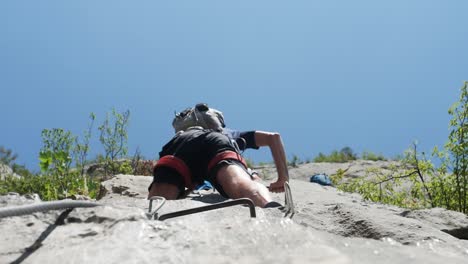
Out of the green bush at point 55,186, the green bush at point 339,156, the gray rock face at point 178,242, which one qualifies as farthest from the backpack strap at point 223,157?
the green bush at point 339,156

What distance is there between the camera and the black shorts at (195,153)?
3.89 m

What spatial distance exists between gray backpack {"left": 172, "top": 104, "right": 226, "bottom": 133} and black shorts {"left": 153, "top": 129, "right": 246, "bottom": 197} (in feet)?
2.16

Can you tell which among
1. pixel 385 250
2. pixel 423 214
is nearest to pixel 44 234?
pixel 385 250

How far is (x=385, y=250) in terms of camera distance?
4.60 ft

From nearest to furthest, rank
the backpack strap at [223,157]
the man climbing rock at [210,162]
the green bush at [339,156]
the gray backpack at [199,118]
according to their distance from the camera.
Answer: the man climbing rock at [210,162] → the backpack strap at [223,157] → the gray backpack at [199,118] → the green bush at [339,156]

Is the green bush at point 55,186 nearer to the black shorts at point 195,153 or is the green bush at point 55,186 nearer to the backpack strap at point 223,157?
the black shorts at point 195,153

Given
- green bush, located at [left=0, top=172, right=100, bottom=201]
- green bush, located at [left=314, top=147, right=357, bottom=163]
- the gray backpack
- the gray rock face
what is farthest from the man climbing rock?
green bush, located at [left=314, top=147, right=357, bottom=163]

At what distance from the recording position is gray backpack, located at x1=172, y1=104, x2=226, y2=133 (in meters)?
4.84

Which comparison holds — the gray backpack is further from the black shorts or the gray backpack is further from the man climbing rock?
the black shorts

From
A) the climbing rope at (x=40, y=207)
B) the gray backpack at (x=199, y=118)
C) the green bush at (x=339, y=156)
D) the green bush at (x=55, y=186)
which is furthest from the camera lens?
the green bush at (x=339, y=156)

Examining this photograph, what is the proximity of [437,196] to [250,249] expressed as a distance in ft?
17.1

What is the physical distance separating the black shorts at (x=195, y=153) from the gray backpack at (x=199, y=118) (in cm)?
66

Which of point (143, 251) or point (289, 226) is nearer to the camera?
point (143, 251)

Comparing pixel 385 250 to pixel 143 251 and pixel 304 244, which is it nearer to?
pixel 304 244
